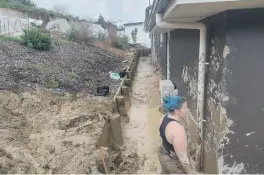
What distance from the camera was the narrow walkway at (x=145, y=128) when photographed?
6.03m

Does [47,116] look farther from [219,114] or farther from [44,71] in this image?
[219,114]

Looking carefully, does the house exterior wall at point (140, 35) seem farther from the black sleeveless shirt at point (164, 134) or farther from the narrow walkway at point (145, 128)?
the black sleeveless shirt at point (164, 134)

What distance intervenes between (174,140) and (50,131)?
3.73 metres

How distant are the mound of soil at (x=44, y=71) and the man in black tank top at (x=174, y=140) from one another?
6.19m

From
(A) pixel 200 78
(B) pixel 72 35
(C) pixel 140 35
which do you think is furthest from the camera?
(C) pixel 140 35

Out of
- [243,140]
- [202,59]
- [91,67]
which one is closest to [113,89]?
[91,67]

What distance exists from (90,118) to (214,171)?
3.44 meters

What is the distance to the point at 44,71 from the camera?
36.1 ft

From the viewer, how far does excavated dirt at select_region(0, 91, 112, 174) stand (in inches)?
186

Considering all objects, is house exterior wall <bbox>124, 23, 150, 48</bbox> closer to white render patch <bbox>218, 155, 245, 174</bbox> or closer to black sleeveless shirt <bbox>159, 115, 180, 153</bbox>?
white render patch <bbox>218, 155, 245, 174</bbox>

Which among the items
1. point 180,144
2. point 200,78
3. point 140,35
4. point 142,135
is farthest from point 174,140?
point 140,35

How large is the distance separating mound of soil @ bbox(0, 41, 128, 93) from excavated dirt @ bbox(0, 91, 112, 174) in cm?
117

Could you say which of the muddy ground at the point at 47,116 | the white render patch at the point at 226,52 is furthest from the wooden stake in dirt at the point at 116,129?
the white render patch at the point at 226,52

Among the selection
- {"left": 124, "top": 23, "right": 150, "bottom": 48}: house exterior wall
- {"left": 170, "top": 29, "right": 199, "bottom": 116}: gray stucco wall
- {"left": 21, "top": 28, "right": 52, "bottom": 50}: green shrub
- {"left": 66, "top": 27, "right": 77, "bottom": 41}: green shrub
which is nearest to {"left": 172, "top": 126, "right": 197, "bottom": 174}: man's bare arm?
{"left": 170, "top": 29, "right": 199, "bottom": 116}: gray stucco wall
